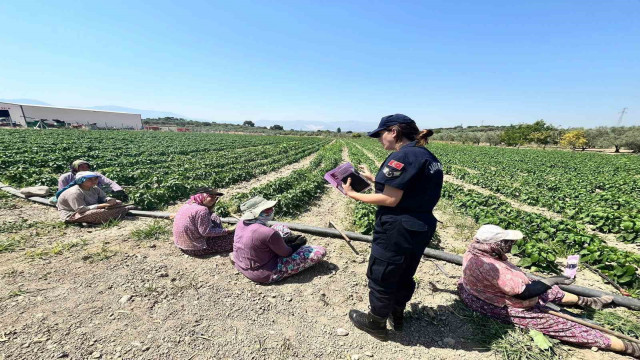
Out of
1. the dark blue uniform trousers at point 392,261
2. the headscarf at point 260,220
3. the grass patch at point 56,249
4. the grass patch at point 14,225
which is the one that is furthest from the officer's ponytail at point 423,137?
the grass patch at point 14,225

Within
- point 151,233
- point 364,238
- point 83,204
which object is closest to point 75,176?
point 83,204

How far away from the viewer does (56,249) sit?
4.79 m

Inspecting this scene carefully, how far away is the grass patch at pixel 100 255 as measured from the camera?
460 centimetres

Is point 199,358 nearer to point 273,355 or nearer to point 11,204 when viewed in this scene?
point 273,355

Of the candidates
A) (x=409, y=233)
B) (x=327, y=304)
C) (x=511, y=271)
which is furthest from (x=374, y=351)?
(x=511, y=271)

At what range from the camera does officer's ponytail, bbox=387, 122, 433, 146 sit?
274 cm

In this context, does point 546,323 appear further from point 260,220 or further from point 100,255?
point 100,255

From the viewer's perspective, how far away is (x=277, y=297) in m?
3.90

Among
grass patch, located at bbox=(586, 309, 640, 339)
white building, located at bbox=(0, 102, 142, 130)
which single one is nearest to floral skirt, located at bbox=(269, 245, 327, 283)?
grass patch, located at bbox=(586, 309, 640, 339)

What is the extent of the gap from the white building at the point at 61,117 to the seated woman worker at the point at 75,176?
65324 millimetres

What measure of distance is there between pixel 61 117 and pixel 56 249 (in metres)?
78.8

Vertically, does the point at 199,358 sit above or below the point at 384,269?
below

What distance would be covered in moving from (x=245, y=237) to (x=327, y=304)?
156cm

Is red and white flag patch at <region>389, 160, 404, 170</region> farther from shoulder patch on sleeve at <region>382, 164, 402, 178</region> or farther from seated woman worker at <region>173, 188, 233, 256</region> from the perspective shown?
seated woman worker at <region>173, 188, 233, 256</region>
